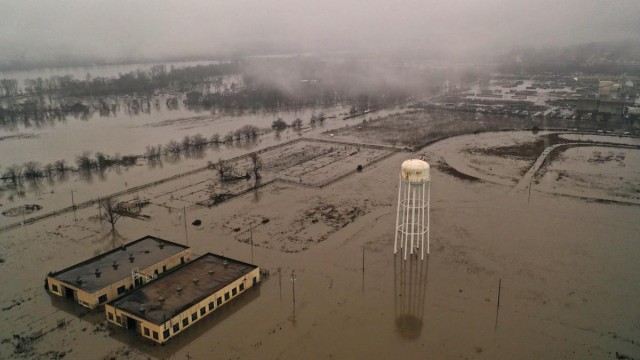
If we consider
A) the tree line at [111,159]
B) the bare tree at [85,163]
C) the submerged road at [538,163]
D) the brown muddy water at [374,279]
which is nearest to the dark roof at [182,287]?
the brown muddy water at [374,279]

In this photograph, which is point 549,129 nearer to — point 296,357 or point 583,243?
point 583,243

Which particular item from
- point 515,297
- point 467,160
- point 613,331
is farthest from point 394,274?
point 467,160

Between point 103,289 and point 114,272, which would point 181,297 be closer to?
point 103,289

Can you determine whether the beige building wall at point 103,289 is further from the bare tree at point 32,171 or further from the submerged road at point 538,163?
the submerged road at point 538,163

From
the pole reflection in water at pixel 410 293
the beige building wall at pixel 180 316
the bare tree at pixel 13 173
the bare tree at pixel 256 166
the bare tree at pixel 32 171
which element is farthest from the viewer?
the bare tree at pixel 32 171

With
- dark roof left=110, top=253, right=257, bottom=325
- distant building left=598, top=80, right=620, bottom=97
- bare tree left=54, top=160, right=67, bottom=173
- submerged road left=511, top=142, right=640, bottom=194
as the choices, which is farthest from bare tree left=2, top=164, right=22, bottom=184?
distant building left=598, top=80, right=620, bottom=97

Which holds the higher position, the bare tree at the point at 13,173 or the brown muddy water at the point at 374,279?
the bare tree at the point at 13,173

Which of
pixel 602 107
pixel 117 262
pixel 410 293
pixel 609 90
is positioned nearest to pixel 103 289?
pixel 117 262
